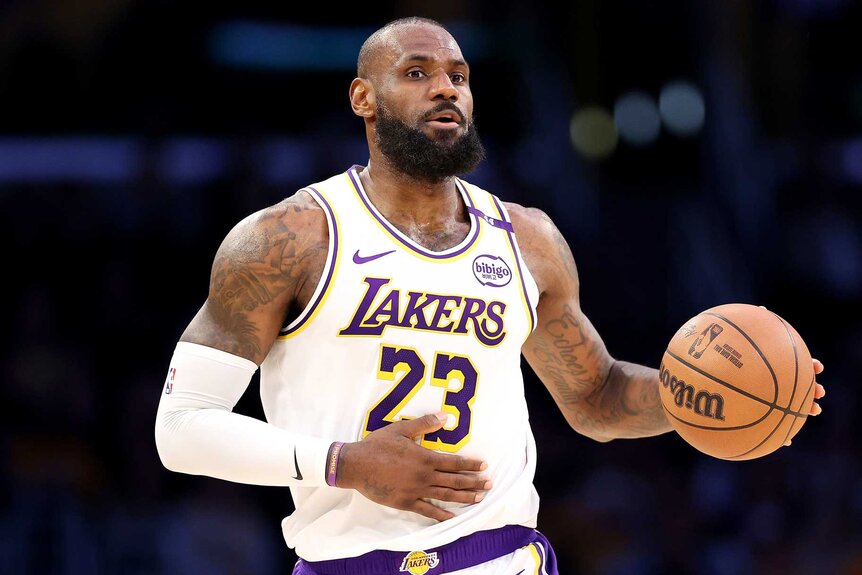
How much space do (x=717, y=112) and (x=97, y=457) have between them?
15.7 ft

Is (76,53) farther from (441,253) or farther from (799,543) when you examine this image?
(799,543)

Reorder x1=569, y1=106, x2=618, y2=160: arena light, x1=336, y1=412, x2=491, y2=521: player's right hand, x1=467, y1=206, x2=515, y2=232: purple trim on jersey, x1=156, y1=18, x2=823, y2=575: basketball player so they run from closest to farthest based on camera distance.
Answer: x1=336, y1=412, x2=491, y2=521: player's right hand, x1=156, y1=18, x2=823, y2=575: basketball player, x1=467, y1=206, x2=515, y2=232: purple trim on jersey, x1=569, y1=106, x2=618, y2=160: arena light

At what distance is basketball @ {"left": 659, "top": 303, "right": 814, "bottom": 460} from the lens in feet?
10.5

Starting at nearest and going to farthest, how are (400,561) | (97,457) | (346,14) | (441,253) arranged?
1. (400,561)
2. (441,253)
3. (97,457)
4. (346,14)

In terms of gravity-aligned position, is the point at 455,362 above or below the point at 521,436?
above

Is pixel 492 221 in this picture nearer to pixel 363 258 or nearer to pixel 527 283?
pixel 527 283

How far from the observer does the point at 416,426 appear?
10.0 ft

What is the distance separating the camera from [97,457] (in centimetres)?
629

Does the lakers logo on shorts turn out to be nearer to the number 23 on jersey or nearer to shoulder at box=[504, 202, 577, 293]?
the number 23 on jersey

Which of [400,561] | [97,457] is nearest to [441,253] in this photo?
[400,561]

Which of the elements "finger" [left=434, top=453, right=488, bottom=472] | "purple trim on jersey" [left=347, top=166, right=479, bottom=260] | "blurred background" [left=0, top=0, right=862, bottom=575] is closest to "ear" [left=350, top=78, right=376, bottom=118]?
"purple trim on jersey" [left=347, top=166, right=479, bottom=260]

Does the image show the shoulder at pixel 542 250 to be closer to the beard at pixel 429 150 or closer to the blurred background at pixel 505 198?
the beard at pixel 429 150

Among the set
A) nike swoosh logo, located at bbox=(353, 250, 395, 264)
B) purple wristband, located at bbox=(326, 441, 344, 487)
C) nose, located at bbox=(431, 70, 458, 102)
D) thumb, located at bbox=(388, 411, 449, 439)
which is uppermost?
nose, located at bbox=(431, 70, 458, 102)

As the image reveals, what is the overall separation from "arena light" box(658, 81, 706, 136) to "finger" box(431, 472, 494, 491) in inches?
205
